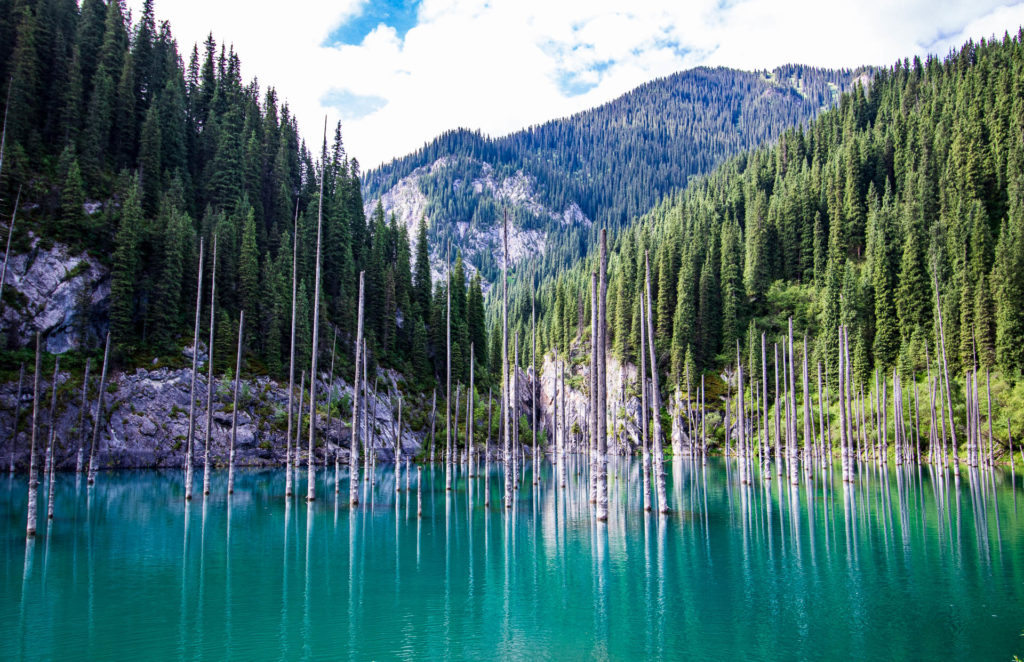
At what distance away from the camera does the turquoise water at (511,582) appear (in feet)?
46.1

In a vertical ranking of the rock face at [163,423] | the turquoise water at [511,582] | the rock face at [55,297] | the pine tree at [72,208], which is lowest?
the turquoise water at [511,582]

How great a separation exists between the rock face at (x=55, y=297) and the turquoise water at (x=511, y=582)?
83.0 feet

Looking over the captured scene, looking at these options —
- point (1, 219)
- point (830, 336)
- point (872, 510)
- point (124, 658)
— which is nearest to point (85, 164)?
point (1, 219)

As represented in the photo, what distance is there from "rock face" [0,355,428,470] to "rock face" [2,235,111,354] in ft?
17.1

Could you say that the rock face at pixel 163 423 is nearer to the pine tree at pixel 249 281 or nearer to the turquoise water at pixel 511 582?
the pine tree at pixel 249 281

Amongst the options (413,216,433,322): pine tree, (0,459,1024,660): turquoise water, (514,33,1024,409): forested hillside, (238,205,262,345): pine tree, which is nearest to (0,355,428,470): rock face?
(238,205,262,345): pine tree

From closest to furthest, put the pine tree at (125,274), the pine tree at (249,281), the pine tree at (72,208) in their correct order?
the pine tree at (125,274)
the pine tree at (72,208)
the pine tree at (249,281)

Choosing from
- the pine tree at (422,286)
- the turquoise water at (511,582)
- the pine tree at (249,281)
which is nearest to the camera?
the turquoise water at (511,582)

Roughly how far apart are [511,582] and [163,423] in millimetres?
50867

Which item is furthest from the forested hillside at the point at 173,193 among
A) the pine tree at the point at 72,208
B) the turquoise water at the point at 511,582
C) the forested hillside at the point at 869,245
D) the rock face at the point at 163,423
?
the turquoise water at the point at 511,582

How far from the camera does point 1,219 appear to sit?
57.5m

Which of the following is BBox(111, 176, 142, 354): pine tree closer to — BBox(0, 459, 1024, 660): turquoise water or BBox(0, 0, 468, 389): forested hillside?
BBox(0, 0, 468, 389): forested hillside

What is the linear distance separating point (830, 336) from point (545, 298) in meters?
84.1

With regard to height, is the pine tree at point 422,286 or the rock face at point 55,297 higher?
the pine tree at point 422,286
